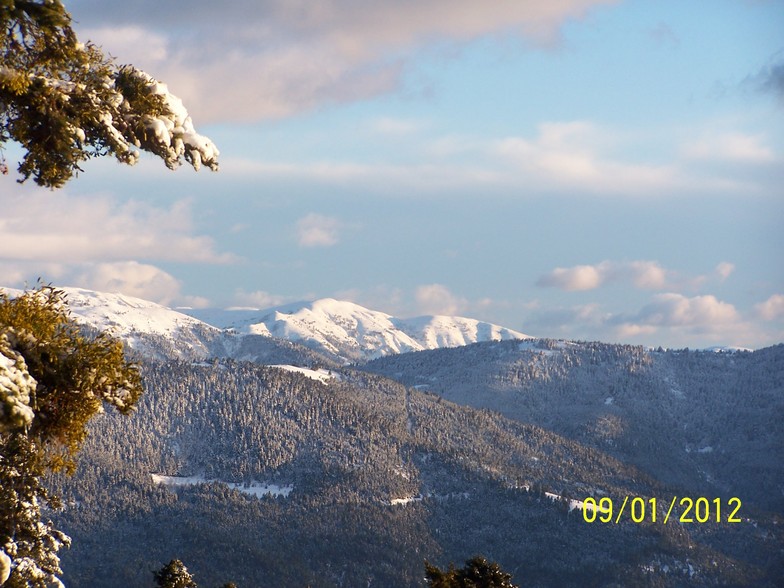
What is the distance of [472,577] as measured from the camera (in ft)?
124

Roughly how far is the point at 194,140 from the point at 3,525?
774 centimetres

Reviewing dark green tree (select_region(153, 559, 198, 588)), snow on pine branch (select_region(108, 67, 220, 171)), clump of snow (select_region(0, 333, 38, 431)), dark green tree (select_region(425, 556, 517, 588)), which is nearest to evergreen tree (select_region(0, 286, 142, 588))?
clump of snow (select_region(0, 333, 38, 431))

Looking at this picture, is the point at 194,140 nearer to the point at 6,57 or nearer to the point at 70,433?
the point at 6,57

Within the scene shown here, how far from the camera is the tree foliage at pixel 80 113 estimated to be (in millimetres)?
11664

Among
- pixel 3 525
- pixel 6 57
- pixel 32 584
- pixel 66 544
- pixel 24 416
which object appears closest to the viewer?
pixel 24 416

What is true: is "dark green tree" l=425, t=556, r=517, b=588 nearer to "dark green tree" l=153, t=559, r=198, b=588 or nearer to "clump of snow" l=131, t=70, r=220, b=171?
"dark green tree" l=153, t=559, r=198, b=588

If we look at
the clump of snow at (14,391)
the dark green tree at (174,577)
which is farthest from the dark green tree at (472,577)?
the clump of snow at (14,391)

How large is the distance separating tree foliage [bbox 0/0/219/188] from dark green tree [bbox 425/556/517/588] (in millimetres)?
26727

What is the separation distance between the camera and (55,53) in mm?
11648

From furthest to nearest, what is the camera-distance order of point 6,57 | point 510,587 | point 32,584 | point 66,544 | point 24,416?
point 510,587 < point 66,544 < point 32,584 < point 6,57 < point 24,416

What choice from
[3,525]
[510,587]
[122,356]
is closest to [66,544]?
[510,587]

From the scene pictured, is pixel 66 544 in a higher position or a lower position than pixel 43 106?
lower

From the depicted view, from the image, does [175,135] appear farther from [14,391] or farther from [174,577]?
[174,577]

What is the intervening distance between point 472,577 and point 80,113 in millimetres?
29307
